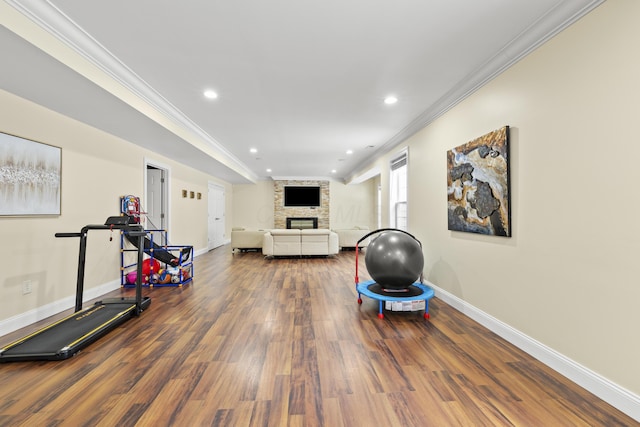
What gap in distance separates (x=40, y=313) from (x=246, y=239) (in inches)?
200

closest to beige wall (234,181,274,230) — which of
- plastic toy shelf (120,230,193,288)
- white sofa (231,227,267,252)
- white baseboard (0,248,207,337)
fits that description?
white sofa (231,227,267,252)

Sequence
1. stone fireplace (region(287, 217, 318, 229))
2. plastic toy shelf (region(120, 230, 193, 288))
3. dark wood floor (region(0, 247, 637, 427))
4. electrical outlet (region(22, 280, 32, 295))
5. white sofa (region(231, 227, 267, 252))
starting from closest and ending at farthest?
1. dark wood floor (region(0, 247, 637, 427))
2. electrical outlet (region(22, 280, 32, 295))
3. plastic toy shelf (region(120, 230, 193, 288))
4. white sofa (region(231, 227, 267, 252))
5. stone fireplace (region(287, 217, 318, 229))

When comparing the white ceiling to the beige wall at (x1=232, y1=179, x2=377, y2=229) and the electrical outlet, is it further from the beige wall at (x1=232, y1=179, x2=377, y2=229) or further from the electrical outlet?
the beige wall at (x1=232, y1=179, x2=377, y2=229)

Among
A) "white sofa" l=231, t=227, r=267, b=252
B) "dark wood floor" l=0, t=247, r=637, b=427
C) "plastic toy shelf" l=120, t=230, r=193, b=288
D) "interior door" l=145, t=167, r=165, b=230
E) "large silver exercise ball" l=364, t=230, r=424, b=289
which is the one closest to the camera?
"dark wood floor" l=0, t=247, r=637, b=427

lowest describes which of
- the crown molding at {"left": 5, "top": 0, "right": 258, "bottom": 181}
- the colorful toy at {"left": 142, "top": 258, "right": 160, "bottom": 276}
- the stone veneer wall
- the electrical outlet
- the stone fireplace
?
the colorful toy at {"left": 142, "top": 258, "right": 160, "bottom": 276}

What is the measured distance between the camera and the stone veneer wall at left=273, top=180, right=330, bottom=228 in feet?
38.0

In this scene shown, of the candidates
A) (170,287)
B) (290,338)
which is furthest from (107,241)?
(290,338)

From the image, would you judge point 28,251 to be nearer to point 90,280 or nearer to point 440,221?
point 90,280

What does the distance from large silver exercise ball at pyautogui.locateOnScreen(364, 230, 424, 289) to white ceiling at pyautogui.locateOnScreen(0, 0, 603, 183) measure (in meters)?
1.82

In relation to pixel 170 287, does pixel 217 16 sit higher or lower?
higher

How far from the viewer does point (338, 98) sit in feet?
12.1

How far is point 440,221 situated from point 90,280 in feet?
16.1

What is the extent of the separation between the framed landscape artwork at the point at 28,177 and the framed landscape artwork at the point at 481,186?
470 cm

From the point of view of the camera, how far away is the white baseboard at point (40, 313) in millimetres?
2844
